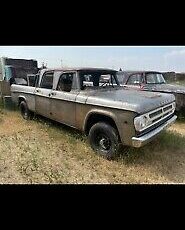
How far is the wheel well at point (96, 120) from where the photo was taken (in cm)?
462

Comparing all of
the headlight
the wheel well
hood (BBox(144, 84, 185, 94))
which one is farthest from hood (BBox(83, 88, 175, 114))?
hood (BBox(144, 84, 185, 94))

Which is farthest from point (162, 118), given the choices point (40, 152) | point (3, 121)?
point (3, 121)

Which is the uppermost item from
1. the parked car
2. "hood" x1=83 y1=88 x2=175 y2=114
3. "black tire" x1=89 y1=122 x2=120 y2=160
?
the parked car

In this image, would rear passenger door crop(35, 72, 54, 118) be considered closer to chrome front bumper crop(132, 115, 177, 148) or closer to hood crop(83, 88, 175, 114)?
hood crop(83, 88, 175, 114)

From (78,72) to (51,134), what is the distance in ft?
6.08

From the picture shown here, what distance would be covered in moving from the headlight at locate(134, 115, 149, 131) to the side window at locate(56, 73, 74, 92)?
2073 mm

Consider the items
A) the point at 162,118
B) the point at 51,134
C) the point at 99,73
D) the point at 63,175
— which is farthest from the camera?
the point at 51,134

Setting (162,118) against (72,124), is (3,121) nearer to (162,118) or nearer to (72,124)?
(72,124)

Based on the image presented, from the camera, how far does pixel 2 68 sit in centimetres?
976

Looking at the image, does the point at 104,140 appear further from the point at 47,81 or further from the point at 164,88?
the point at 164,88

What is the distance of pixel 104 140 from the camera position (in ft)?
15.6

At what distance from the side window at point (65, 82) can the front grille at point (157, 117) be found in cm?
205

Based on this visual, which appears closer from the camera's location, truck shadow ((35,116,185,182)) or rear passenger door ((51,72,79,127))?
truck shadow ((35,116,185,182))

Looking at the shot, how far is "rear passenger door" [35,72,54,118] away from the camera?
6211mm
